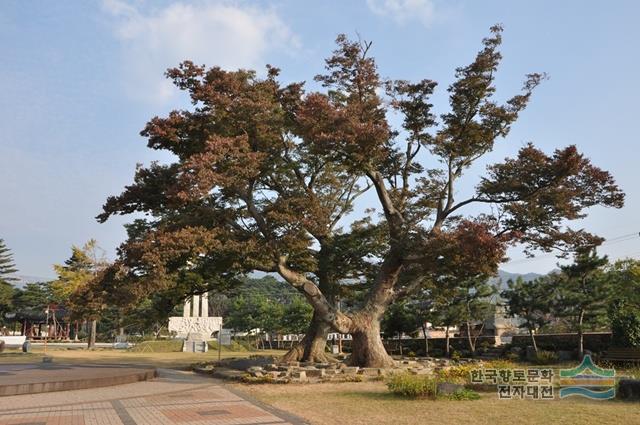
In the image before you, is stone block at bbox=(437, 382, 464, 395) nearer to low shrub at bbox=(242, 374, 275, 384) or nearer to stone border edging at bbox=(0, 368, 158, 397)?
low shrub at bbox=(242, 374, 275, 384)

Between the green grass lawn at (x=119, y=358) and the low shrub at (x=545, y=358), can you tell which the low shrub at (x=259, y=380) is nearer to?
the green grass lawn at (x=119, y=358)

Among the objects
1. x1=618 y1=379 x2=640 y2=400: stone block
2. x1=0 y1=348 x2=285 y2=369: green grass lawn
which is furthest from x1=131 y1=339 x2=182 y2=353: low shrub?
x1=618 y1=379 x2=640 y2=400: stone block

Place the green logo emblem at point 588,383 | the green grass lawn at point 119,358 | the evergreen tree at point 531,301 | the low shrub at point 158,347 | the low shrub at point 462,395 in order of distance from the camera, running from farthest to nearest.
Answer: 1. the low shrub at point 158,347
2. the green grass lawn at point 119,358
3. the evergreen tree at point 531,301
4. the low shrub at point 462,395
5. the green logo emblem at point 588,383

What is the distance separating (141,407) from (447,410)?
21.1ft

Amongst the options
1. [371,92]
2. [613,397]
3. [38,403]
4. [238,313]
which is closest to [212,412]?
[38,403]

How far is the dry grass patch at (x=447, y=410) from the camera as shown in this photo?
28.5 ft

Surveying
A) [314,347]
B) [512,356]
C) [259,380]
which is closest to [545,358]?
[512,356]

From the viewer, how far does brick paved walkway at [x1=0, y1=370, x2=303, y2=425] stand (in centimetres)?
958

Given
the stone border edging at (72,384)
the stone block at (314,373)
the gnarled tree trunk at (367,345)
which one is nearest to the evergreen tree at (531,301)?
the gnarled tree trunk at (367,345)

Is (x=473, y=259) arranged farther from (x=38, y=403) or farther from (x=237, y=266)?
(x=38, y=403)

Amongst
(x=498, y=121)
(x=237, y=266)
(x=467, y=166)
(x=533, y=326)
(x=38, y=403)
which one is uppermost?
(x=498, y=121)

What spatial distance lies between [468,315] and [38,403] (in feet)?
72.5

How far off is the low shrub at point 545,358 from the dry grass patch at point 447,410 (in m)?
12.4

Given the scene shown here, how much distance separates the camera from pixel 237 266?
18656 millimetres
